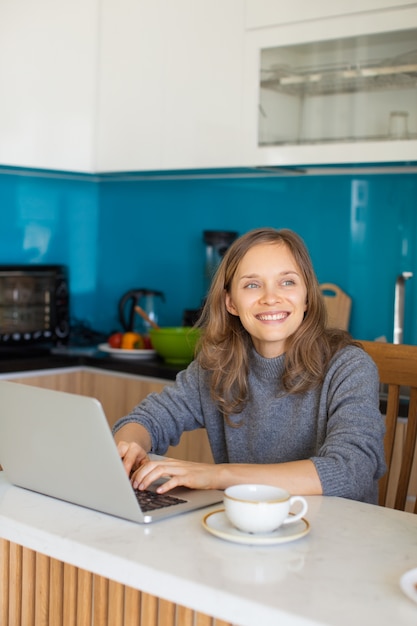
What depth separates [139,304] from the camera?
382 centimetres

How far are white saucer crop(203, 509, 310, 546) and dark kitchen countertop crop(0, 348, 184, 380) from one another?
184cm

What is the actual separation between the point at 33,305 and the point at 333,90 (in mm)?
1434

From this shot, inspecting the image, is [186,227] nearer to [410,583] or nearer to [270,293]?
[270,293]

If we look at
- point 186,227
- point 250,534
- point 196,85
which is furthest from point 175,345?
point 250,534

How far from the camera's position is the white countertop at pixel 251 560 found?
1.03m

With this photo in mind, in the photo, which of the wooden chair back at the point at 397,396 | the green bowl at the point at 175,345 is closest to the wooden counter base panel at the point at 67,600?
the wooden chair back at the point at 397,396

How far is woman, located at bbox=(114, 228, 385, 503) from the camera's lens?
1.70m

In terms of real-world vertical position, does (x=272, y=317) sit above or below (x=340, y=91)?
below

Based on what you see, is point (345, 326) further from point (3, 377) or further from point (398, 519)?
point (398, 519)

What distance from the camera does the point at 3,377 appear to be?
10.5 feet

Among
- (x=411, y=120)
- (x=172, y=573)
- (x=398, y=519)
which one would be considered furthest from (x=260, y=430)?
(x=411, y=120)

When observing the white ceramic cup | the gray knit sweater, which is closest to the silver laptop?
the white ceramic cup

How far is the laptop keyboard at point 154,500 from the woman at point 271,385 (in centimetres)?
14

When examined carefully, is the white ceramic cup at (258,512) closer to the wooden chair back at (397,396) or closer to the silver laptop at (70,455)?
the silver laptop at (70,455)
